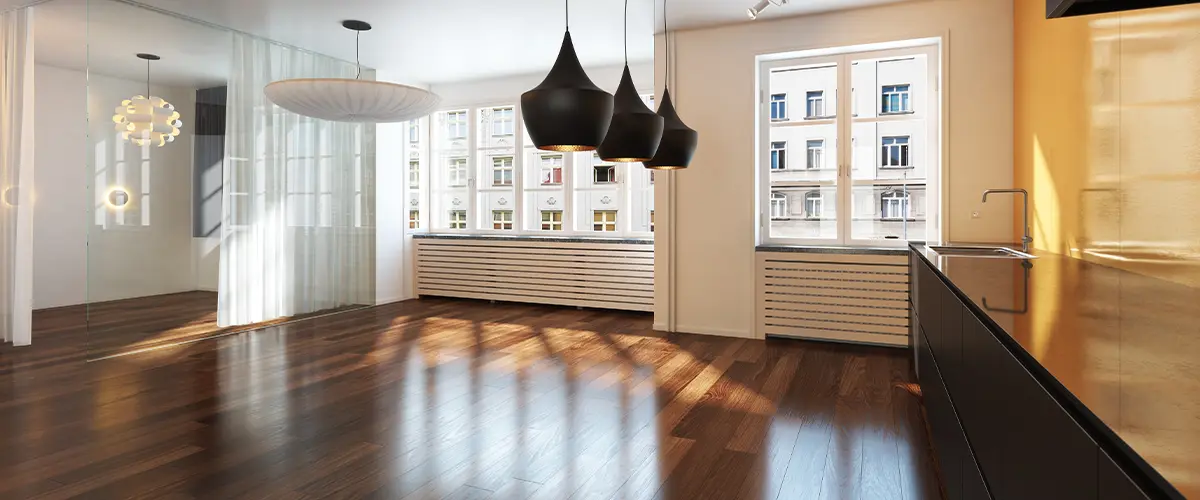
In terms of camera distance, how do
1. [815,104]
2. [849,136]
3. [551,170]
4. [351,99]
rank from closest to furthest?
[351,99] → [849,136] → [815,104] → [551,170]

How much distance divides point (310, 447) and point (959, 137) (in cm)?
462

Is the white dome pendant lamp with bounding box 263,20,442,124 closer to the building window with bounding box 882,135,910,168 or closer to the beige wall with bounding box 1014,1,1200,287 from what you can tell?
the building window with bounding box 882,135,910,168

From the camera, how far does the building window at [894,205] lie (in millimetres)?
4984

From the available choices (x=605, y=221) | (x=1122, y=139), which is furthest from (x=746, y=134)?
(x=1122, y=139)

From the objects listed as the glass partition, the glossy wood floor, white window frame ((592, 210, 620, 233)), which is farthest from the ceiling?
the glossy wood floor

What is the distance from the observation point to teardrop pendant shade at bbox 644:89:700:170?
3.08m

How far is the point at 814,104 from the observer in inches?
206

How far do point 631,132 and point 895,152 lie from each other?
325 centimetres

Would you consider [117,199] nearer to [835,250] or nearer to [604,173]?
[604,173]

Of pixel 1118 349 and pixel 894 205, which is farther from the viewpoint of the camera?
pixel 894 205

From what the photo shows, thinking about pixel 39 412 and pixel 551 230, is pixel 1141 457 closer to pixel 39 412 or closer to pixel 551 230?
pixel 39 412

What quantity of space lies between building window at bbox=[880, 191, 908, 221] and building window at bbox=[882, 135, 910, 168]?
230 millimetres

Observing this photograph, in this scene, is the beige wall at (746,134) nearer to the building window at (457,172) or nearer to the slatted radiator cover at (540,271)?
the slatted radiator cover at (540,271)

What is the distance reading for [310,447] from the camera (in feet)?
8.91
